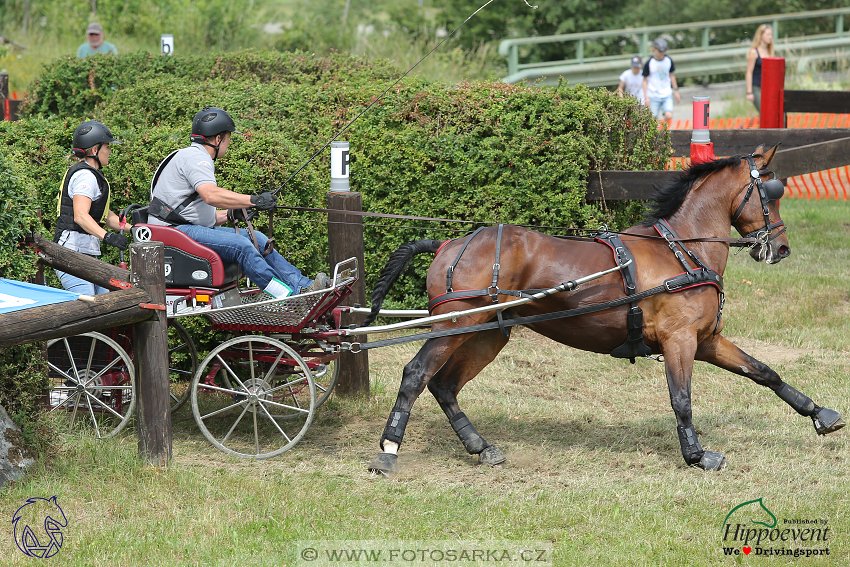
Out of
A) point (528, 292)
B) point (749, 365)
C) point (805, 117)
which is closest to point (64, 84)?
point (528, 292)

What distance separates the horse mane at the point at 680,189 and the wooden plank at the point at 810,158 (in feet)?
8.22

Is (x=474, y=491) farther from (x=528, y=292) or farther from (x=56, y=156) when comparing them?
(x=56, y=156)

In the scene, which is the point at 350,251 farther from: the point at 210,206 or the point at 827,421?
the point at 827,421

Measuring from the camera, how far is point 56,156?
711cm

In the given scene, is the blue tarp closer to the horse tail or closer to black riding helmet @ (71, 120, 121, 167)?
black riding helmet @ (71, 120, 121, 167)

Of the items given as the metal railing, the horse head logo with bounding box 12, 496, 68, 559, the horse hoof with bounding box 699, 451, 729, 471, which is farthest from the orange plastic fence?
the horse head logo with bounding box 12, 496, 68, 559

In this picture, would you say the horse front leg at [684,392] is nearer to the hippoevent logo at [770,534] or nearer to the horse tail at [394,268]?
the hippoevent logo at [770,534]

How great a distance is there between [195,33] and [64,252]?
16113mm

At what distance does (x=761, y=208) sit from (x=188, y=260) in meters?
3.70

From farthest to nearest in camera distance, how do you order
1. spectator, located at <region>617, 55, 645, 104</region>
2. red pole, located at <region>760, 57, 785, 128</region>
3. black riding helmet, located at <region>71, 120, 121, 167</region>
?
spectator, located at <region>617, 55, 645, 104</region> → red pole, located at <region>760, 57, 785, 128</region> → black riding helmet, located at <region>71, 120, 121, 167</region>

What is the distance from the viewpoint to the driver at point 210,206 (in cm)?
586

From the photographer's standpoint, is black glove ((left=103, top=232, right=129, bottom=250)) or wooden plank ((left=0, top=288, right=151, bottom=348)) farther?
black glove ((left=103, top=232, right=129, bottom=250))

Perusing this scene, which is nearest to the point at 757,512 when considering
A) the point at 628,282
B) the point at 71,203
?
the point at 628,282

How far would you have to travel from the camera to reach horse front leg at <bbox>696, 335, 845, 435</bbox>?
6.03m
